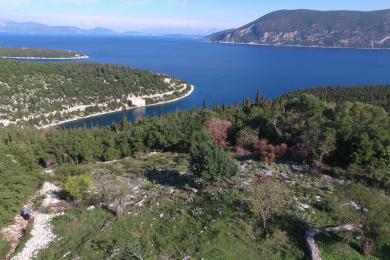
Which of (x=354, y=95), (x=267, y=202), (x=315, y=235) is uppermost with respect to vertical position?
(x=267, y=202)

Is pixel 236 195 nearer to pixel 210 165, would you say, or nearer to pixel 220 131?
pixel 210 165

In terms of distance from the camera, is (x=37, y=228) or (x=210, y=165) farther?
(x=210, y=165)

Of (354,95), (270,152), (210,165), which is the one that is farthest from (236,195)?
(354,95)

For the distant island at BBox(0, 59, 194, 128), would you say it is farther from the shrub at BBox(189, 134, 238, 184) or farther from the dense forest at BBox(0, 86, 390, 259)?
the shrub at BBox(189, 134, 238, 184)

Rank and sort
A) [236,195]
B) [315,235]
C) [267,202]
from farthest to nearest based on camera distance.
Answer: [236,195] → [267,202] → [315,235]

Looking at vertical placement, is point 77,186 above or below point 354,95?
above

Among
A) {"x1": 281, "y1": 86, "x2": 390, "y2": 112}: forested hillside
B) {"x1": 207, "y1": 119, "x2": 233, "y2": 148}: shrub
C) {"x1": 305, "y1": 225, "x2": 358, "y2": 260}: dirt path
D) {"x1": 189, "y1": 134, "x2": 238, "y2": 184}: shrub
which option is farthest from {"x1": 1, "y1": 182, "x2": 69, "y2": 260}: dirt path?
{"x1": 281, "y1": 86, "x2": 390, "y2": 112}: forested hillside

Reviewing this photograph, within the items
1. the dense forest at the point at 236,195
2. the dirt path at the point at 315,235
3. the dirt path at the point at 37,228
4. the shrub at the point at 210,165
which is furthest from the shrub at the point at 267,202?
the dirt path at the point at 37,228

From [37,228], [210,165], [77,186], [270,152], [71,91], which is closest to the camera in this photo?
[37,228]
